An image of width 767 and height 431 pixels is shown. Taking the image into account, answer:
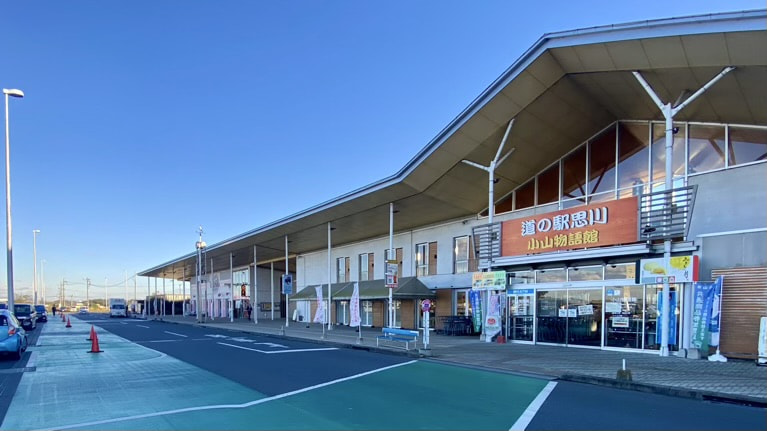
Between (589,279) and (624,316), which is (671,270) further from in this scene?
(589,279)

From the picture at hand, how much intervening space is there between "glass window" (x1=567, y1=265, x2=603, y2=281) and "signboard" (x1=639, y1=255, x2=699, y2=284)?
246cm

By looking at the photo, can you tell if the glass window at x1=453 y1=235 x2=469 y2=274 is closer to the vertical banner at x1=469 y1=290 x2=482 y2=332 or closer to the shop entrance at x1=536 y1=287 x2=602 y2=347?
the vertical banner at x1=469 y1=290 x2=482 y2=332

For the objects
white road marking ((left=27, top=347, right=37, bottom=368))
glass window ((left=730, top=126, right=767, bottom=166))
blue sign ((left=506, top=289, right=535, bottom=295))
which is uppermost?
glass window ((left=730, top=126, right=767, bottom=166))

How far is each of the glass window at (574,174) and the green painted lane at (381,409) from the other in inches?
Result: 463

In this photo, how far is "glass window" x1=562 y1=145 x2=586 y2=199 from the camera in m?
21.5

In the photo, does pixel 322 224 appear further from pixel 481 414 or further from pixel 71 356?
pixel 481 414

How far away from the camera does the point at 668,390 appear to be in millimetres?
10305

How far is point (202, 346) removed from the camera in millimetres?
21062

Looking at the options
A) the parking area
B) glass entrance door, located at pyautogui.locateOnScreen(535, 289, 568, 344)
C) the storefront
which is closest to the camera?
the parking area

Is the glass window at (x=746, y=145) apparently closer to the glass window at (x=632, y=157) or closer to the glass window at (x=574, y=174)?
the glass window at (x=632, y=157)

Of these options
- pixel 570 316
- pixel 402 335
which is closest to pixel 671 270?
pixel 570 316

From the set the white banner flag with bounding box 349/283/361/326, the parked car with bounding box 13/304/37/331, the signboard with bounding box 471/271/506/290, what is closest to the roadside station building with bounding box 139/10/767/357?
the signboard with bounding box 471/271/506/290

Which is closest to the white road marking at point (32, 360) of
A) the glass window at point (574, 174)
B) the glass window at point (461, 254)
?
the glass window at point (461, 254)

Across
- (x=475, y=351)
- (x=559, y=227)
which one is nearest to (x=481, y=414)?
(x=475, y=351)
